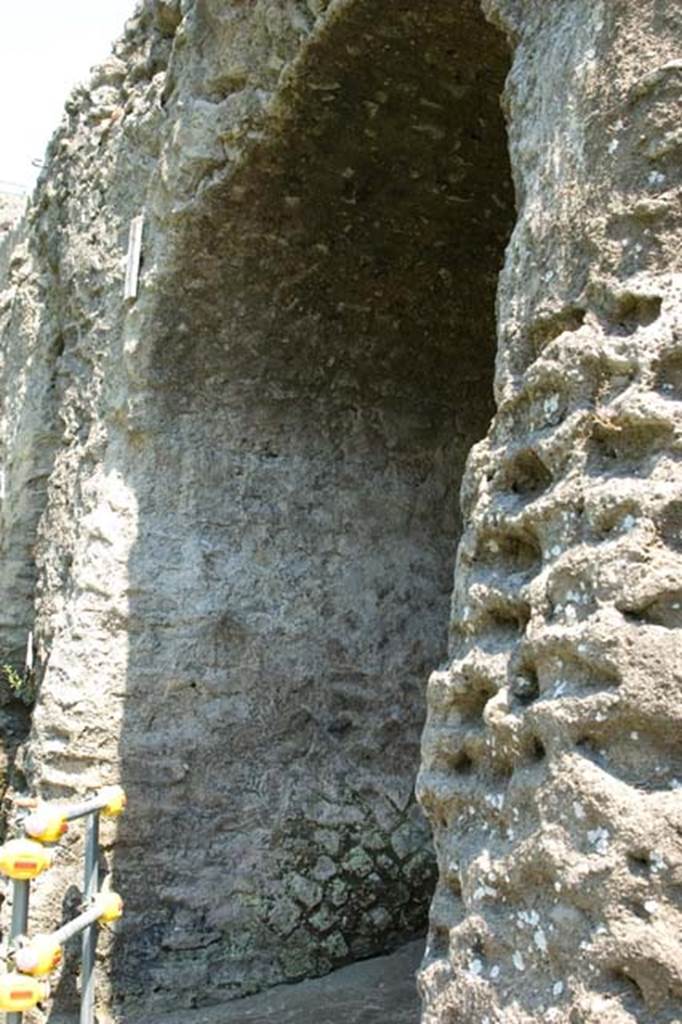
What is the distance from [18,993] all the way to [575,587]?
140 centimetres

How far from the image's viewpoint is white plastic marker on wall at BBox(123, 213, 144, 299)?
3617 mm

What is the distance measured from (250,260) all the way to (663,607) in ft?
7.12

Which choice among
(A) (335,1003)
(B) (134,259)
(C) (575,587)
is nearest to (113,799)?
(A) (335,1003)

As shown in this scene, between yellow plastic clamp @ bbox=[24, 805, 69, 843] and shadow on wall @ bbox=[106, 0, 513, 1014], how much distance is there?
0.89m

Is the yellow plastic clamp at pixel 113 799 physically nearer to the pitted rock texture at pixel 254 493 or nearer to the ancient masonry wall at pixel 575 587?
the pitted rock texture at pixel 254 493

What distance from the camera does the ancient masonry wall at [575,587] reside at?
1610 millimetres

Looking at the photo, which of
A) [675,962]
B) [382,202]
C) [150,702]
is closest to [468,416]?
[382,202]

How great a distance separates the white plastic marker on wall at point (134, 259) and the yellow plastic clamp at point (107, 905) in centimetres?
171

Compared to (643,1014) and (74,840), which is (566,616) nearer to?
(643,1014)

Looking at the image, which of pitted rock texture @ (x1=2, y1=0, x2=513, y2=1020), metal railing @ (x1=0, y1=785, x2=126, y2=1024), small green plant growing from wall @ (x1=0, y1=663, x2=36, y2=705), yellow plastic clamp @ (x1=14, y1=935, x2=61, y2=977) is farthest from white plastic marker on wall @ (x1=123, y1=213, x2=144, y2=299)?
yellow plastic clamp @ (x1=14, y1=935, x2=61, y2=977)

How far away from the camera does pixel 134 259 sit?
3635 millimetres

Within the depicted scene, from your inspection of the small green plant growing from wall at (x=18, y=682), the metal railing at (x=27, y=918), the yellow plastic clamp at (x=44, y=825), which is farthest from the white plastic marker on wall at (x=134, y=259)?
the yellow plastic clamp at (x=44, y=825)

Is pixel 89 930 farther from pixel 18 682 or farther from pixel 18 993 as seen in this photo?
pixel 18 682

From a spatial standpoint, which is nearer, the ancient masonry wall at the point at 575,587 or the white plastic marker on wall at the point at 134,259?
the ancient masonry wall at the point at 575,587
